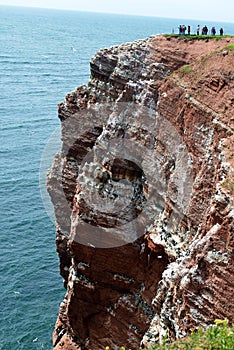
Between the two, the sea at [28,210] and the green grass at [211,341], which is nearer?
the green grass at [211,341]

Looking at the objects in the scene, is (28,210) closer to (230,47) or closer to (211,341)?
(230,47)

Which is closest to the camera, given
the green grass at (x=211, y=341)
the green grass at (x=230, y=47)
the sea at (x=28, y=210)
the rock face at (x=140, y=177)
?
the green grass at (x=211, y=341)

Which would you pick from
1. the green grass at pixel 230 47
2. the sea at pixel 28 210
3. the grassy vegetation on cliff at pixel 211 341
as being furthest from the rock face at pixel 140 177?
the sea at pixel 28 210

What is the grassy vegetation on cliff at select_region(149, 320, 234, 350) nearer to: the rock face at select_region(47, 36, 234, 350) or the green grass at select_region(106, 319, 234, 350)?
the green grass at select_region(106, 319, 234, 350)

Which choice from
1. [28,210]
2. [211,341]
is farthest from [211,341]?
[28,210]

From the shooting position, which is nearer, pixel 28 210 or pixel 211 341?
pixel 211 341

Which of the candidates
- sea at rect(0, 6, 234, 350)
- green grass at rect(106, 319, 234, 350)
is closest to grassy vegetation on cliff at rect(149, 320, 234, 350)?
green grass at rect(106, 319, 234, 350)

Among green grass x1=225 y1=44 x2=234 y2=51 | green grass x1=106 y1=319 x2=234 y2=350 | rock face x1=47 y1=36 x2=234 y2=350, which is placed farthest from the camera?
green grass x1=225 y1=44 x2=234 y2=51

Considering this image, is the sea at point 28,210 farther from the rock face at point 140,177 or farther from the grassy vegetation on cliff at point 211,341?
the grassy vegetation on cliff at point 211,341
